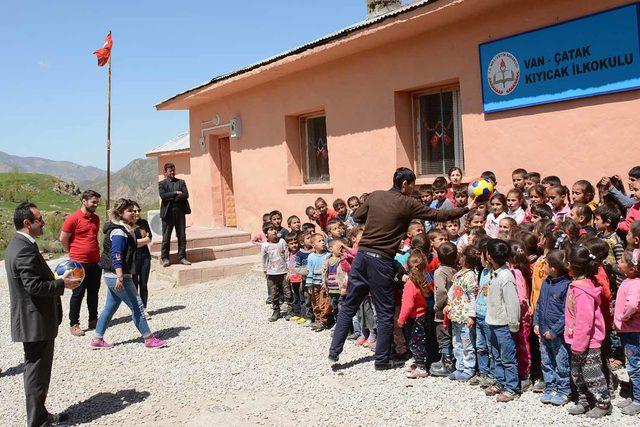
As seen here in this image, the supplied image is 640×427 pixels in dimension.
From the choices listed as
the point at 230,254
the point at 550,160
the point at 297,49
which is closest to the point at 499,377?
the point at 550,160

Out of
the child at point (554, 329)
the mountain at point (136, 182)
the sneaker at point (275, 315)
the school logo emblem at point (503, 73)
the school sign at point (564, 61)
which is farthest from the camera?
the mountain at point (136, 182)

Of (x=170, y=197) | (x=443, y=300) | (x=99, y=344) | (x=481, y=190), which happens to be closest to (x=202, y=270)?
(x=170, y=197)

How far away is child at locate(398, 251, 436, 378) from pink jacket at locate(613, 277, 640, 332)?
1.59 metres

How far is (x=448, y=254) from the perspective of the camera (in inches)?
198

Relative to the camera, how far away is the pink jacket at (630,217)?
4.89m

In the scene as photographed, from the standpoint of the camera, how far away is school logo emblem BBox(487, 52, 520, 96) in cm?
732

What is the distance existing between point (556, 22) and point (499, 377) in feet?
14.5

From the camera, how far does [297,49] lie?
9.97 meters

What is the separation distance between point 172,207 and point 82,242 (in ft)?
10.8

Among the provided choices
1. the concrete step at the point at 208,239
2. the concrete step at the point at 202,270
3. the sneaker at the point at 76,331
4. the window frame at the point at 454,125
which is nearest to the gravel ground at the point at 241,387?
the sneaker at the point at 76,331

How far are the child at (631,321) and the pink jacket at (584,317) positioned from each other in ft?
0.46

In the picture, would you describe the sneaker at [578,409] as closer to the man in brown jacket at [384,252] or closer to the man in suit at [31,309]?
the man in brown jacket at [384,252]

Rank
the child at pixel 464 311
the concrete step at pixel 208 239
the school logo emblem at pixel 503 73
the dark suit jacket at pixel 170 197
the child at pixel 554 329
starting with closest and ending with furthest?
the child at pixel 554 329 < the child at pixel 464 311 < the school logo emblem at pixel 503 73 < the dark suit jacket at pixel 170 197 < the concrete step at pixel 208 239

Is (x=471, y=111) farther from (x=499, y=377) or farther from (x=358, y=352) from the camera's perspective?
(x=499, y=377)
